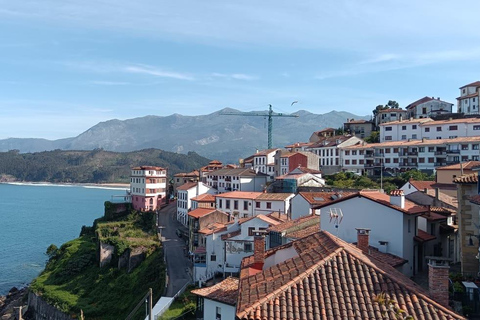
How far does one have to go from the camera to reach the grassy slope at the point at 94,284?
40062 millimetres

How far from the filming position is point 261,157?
75.3 meters

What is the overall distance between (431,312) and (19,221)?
112m

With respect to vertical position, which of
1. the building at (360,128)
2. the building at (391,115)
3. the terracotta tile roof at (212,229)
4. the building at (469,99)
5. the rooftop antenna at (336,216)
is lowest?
the terracotta tile roof at (212,229)

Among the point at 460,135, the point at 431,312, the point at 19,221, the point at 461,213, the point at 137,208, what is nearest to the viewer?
the point at 431,312

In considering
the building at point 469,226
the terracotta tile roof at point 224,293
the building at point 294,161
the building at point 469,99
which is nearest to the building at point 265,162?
the building at point 294,161

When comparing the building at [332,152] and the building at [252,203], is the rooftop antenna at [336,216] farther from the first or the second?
the building at [332,152]

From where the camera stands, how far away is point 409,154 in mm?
61500

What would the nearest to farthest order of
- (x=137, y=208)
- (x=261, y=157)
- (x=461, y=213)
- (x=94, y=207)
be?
(x=461, y=213) < (x=137, y=208) < (x=261, y=157) < (x=94, y=207)

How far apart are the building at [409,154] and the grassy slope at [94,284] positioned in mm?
31969

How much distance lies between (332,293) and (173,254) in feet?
118

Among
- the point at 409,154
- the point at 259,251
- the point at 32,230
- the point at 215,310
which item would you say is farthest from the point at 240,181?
the point at 32,230

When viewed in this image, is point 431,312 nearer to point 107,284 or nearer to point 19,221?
point 107,284

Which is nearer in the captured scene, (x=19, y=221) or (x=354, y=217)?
(x=354, y=217)

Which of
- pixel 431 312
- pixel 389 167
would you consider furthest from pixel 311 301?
pixel 389 167
